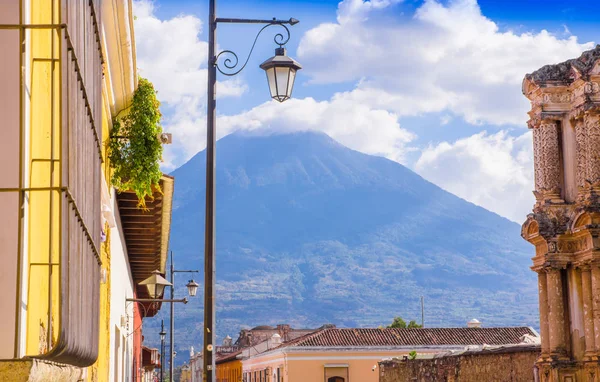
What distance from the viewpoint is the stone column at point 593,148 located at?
19.9 meters

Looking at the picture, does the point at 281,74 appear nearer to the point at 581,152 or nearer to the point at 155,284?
the point at 155,284

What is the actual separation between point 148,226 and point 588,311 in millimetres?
9226

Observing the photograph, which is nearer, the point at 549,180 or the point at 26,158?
the point at 26,158

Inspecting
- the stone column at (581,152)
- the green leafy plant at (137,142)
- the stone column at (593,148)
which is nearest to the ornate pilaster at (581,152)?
the stone column at (581,152)

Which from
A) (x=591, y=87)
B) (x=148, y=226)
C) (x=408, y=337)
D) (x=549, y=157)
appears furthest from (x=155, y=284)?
(x=408, y=337)

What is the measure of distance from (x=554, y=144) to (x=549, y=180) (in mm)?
760

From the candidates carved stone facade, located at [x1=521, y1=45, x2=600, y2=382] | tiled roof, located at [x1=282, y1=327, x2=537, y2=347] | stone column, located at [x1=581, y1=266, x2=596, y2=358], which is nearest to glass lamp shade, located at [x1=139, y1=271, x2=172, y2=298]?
carved stone facade, located at [x1=521, y1=45, x2=600, y2=382]

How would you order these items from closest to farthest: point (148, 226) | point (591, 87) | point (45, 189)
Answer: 1. point (45, 189)
2. point (148, 226)
3. point (591, 87)

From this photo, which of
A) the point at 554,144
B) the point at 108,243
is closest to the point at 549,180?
the point at 554,144

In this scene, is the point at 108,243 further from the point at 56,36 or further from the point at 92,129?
the point at 56,36

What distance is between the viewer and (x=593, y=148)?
65.4ft

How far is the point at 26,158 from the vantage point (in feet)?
14.7

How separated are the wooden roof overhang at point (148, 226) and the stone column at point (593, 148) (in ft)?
27.8

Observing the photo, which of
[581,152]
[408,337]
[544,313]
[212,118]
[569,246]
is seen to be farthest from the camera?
[408,337]
